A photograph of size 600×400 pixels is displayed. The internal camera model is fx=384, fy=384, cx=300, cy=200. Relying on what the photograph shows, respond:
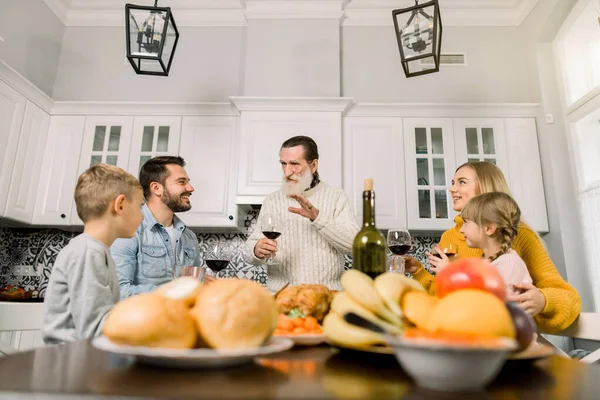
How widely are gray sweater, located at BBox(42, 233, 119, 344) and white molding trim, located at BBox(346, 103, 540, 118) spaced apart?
2.53 meters

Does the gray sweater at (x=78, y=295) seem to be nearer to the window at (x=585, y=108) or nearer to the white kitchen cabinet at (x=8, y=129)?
the white kitchen cabinet at (x=8, y=129)

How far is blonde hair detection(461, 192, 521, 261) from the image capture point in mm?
1494

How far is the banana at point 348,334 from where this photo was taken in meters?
0.52

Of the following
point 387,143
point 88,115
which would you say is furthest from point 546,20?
point 88,115

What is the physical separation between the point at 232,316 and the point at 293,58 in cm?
321

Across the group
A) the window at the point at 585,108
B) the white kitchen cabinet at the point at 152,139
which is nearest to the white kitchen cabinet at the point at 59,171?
the white kitchen cabinet at the point at 152,139

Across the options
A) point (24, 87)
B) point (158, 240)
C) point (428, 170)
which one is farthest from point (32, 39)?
point (428, 170)

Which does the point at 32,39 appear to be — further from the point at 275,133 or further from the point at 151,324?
the point at 151,324

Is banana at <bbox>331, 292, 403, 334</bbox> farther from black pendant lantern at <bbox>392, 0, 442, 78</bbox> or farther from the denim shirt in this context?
black pendant lantern at <bbox>392, 0, 442, 78</bbox>

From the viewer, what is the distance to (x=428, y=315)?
49 cm

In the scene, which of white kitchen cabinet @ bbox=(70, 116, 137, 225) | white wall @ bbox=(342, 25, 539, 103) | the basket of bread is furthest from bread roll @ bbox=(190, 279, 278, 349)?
white wall @ bbox=(342, 25, 539, 103)

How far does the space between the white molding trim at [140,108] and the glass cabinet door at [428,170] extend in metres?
1.49

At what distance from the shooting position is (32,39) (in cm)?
332

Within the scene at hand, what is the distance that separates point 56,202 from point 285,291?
9.79 ft
